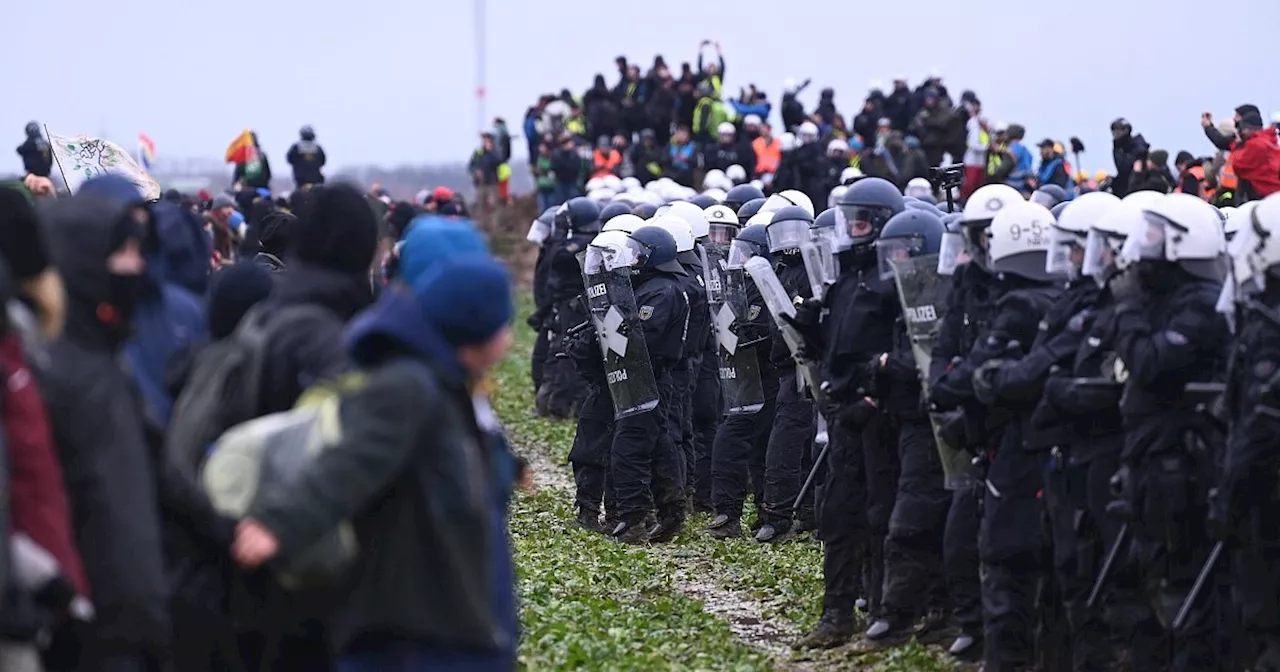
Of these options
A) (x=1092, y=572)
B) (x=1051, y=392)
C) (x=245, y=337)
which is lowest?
(x=1092, y=572)

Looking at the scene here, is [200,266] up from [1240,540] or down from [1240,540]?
up

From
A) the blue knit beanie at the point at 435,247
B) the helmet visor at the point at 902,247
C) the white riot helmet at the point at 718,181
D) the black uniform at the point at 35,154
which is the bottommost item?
the white riot helmet at the point at 718,181

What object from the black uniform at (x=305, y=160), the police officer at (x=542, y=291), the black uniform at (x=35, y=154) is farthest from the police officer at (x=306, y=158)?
the police officer at (x=542, y=291)

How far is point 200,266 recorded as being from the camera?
790 centimetres

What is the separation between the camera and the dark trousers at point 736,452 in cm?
1603

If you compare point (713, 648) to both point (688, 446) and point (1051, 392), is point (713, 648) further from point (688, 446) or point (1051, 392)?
point (688, 446)

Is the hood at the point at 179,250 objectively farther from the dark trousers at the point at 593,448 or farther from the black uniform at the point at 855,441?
the dark trousers at the point at 593,448

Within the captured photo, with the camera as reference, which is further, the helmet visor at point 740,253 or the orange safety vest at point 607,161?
the orange safety vest at point 607,161

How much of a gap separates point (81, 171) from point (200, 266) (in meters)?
5.92

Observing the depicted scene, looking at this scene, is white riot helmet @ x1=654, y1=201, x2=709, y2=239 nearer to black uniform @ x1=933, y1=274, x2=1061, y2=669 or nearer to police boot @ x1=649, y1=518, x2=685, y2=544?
police boot @ x1=649, y1=518, x2=685, y2=544

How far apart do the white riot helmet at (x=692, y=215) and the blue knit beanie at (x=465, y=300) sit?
1109cm

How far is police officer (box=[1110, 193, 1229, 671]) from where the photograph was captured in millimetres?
9000

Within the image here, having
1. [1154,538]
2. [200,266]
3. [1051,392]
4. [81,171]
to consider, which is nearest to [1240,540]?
[1154,538]

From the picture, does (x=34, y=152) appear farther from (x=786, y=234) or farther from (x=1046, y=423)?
(x=1046, y=423)
